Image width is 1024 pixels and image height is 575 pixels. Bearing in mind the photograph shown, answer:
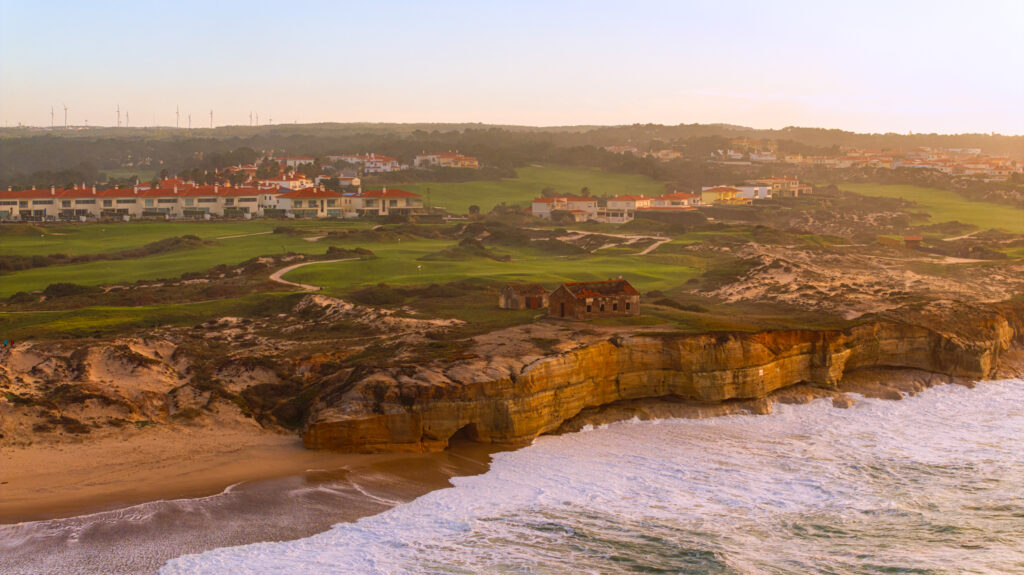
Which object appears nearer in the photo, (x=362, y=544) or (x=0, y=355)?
(x=362, y=544)

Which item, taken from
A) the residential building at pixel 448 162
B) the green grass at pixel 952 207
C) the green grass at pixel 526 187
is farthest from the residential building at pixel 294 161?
the green grass at pixel 952 207

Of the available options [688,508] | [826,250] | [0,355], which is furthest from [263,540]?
[826,250]

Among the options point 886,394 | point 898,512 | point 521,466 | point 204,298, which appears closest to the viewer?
point 898,512

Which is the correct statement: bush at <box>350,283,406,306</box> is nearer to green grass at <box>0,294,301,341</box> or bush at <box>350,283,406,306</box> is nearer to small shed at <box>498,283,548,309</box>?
green grass at <box>0,294,301,341</box>

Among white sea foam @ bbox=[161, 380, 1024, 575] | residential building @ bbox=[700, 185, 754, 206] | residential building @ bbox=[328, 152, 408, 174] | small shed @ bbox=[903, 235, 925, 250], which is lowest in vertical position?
white sea foam @ bbox=[161, 380, 1024, 575]

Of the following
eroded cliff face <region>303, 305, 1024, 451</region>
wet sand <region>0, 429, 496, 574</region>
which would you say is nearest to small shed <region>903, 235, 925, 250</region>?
eroded cliff face <region>303, 305, 1024, 451</region>

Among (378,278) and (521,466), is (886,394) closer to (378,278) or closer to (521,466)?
(521,466)

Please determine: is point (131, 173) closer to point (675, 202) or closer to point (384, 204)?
point (384, 204)
